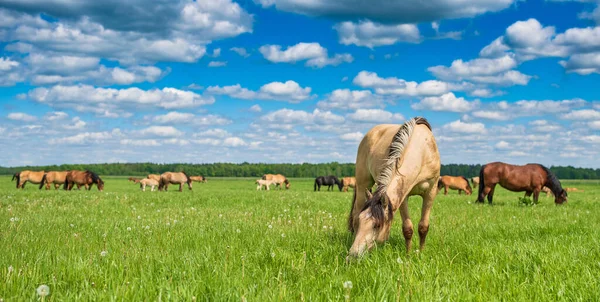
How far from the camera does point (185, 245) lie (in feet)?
23.5

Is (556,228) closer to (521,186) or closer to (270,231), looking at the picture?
(270,231)

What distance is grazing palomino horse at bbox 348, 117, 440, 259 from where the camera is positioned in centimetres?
566

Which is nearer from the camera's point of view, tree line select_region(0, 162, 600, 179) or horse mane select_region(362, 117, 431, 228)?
horse mane select_region(362, 117, 431, 228)

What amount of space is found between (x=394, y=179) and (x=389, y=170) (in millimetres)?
174

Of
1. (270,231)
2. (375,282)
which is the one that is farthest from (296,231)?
(375,282)

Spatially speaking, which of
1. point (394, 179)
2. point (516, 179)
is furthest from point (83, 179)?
point (394, 179)

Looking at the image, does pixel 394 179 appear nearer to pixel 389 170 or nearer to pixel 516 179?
pixel 389 170

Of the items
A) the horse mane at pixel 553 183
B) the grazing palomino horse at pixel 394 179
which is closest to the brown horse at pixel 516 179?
the horse mane at pixel 553 183

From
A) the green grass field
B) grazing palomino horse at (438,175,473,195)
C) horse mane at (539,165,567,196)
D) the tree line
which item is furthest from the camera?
the tree line

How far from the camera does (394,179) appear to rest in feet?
20.9

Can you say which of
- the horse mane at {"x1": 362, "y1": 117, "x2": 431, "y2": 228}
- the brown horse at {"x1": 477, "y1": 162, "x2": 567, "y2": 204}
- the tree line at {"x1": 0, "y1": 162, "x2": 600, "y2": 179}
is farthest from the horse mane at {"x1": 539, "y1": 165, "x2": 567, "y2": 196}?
the tree line at {"x1": 0, "y1": 162, "x2": 600, "y2": 179}

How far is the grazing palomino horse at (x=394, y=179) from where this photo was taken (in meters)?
5.66

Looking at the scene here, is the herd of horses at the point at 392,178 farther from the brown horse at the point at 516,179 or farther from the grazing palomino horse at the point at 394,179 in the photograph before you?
the brown horse at the point at 516,179

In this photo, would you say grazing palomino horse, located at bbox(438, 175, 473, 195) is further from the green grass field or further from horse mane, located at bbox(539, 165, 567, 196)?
the green grass field
